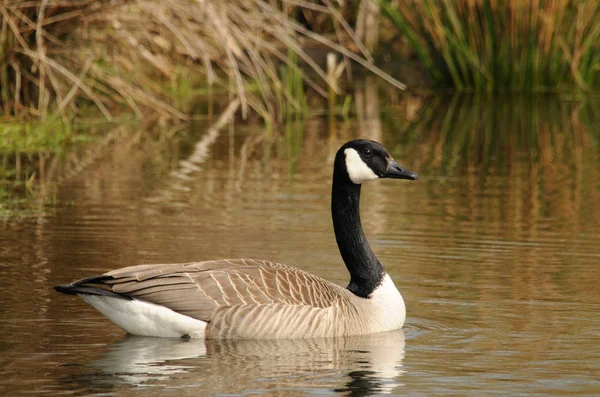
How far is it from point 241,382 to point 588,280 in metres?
3.87

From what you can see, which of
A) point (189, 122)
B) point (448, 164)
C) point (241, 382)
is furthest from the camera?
point (189, 122)

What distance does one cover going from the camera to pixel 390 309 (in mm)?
8633

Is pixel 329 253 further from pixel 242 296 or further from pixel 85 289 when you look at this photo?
pixel 85 289

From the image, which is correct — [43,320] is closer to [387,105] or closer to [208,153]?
[208,153]

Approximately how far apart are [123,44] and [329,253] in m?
8.84

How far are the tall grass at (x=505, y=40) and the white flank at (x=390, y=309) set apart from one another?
15321 millimetres

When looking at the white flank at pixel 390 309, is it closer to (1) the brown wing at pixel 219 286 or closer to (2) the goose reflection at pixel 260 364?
(2) the goose reflection at pixel 260 364

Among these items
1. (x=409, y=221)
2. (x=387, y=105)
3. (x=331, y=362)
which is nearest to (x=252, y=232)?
(x=409, y=221)

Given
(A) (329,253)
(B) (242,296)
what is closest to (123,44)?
(A) (329,253)

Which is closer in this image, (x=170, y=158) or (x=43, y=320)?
(x=43, y=320)

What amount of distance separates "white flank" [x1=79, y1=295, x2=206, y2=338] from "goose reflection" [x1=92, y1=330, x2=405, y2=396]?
68 millimetres

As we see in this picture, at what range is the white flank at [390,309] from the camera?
862cm

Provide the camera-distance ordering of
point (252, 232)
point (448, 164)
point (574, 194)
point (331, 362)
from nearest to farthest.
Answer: point (331, 362) → point (252, 232) → point (574, 194) → point (448, 164)

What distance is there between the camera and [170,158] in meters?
16.6
